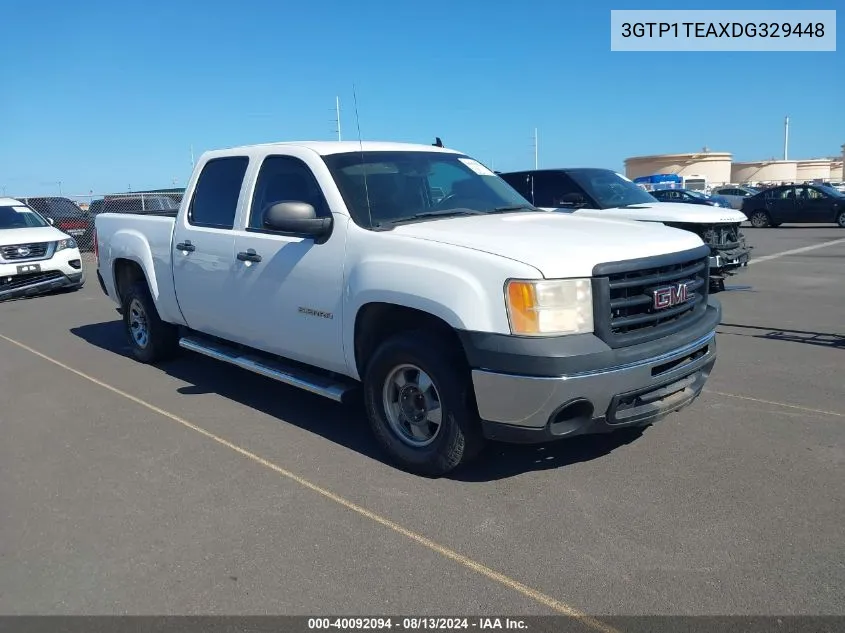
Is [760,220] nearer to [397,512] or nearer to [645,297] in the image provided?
[645,297]

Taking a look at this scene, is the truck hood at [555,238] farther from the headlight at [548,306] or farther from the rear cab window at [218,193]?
the rear cab window at [218,193]

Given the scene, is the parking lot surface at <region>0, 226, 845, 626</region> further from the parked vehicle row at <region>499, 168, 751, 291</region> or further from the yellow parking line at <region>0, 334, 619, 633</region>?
the parked vehicle row at <region>499, 168, 751, 291</region>

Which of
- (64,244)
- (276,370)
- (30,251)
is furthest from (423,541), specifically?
(64,244)

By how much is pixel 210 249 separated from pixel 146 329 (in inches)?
72.0

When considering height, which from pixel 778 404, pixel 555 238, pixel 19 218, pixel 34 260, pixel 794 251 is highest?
pixel 19 218

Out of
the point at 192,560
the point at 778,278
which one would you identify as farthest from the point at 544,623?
the point at 778,278

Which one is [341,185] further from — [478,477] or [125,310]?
[125,310]

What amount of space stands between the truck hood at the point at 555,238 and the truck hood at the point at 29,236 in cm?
1020

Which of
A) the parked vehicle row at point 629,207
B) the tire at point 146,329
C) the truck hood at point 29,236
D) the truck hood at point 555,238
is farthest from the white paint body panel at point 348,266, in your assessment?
the truck hood at point 29,236

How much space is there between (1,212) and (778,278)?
45.8 feet

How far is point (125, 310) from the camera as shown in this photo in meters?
7.24

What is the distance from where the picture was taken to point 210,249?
18.4 feet

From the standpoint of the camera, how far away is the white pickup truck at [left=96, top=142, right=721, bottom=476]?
3594 mm

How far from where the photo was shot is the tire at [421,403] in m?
3.87
